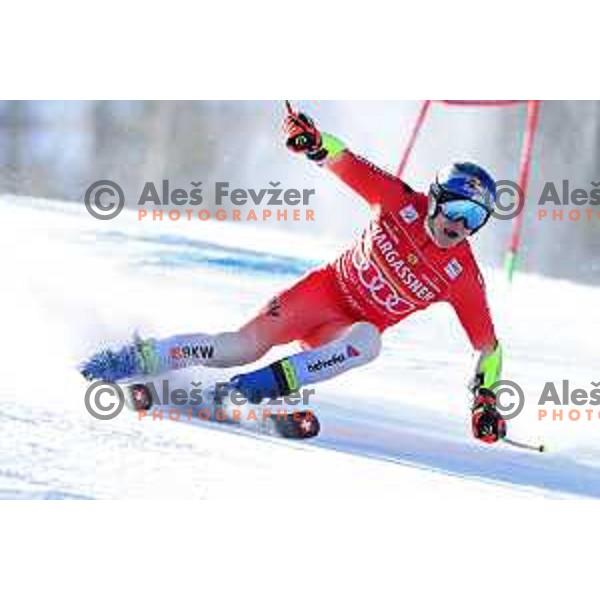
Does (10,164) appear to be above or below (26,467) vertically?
above

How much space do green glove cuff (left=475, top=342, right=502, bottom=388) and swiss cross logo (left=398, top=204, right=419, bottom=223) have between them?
0.37m

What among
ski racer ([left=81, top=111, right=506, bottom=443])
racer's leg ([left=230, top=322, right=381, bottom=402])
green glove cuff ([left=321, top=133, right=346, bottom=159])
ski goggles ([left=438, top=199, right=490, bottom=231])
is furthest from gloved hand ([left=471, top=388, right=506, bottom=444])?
green glove cuff ([left=321, top=133, right=346, bottom=159])

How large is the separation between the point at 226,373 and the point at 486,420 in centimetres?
63

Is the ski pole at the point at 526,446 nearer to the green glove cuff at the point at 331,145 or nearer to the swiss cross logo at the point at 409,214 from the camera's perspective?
the swiss cross logo at the point at 409,214

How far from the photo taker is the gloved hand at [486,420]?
142 inches

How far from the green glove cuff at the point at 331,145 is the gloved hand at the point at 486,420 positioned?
26.1 inches

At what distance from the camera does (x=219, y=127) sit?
3742mm

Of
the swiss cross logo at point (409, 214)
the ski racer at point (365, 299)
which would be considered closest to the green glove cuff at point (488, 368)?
the ski racer at point (365, 299)

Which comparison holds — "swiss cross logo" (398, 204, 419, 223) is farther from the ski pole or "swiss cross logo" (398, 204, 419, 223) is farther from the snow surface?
the ski pole

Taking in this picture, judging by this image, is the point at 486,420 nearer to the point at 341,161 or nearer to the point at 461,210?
the point at 461,210

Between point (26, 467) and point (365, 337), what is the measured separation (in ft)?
2.79
